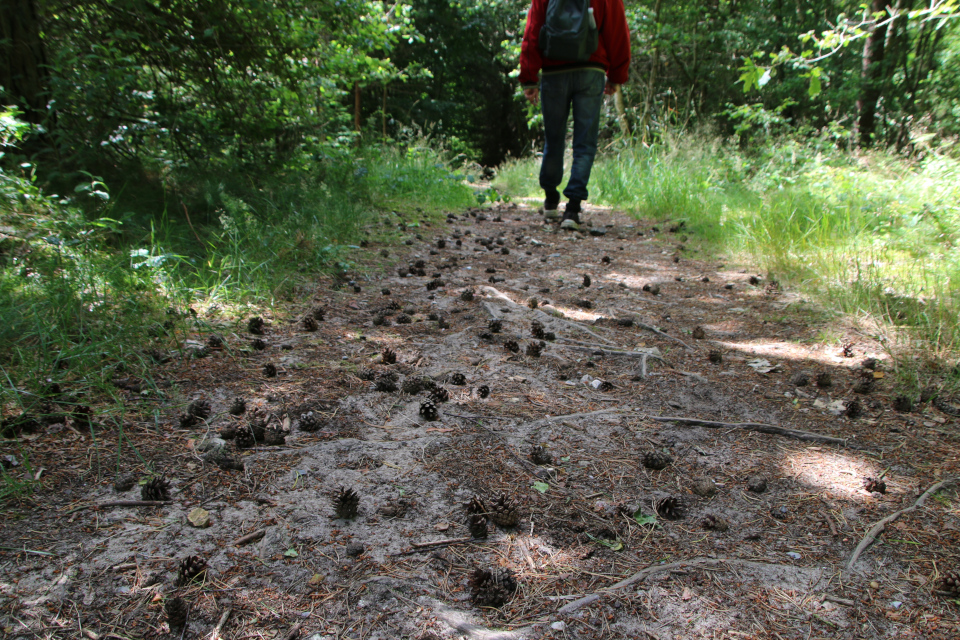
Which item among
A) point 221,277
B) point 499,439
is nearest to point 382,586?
point 499,439

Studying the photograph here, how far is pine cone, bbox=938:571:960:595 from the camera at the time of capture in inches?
52.5

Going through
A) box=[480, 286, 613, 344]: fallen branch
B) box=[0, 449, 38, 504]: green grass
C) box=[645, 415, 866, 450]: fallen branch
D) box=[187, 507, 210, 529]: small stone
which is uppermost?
box=[0, 449, 38, 504]: green grass

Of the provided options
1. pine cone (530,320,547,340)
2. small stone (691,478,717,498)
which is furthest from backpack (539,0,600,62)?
small stone (691,478,717,498)

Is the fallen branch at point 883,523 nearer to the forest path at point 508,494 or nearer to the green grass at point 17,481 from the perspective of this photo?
the forest path at point 508,494

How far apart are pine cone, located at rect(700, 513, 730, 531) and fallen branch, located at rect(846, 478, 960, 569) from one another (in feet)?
1.02

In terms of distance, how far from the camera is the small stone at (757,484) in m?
1.78

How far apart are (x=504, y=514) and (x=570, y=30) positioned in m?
4.83

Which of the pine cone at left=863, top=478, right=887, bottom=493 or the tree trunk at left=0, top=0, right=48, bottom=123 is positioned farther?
the tree trunk at left=0, top=0, right=48, bottom=123

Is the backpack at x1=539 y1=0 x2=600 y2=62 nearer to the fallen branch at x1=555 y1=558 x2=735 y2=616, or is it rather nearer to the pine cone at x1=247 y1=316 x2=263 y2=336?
the pine cone at x1=247 y1=316 x2=263 y2=336

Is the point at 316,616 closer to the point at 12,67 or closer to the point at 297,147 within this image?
the point at 12,67

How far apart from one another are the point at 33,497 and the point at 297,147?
4210mm

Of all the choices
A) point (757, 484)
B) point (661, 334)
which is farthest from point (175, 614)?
point (661, 334)

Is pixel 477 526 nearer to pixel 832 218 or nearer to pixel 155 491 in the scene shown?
pixel 155 491

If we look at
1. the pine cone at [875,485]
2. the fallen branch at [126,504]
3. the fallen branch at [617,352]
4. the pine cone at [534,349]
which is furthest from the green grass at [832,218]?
the fallen branch at [126,504]
